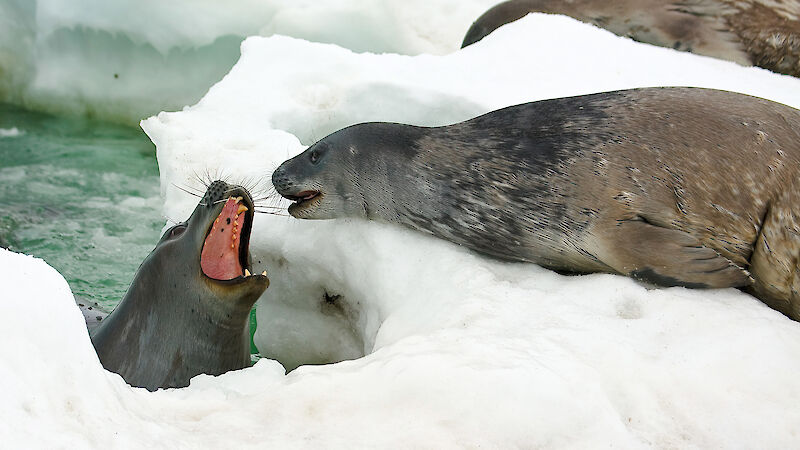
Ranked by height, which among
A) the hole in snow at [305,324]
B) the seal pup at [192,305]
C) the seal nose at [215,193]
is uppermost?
the seal nose at [215,193]

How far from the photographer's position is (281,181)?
347 centimetres

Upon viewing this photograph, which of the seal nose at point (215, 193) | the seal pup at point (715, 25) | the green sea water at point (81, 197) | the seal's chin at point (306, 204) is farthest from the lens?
the seal pup at point (715, 25)

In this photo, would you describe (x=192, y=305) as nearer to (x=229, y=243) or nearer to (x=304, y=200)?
(x=229, y=243)

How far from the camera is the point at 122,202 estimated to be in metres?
5.64

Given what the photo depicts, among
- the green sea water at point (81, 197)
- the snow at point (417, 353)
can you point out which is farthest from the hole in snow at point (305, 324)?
the green sea water at point (81, 197)

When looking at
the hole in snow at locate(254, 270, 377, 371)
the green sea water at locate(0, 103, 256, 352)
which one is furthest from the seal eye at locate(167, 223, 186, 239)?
the green sea water at locate(0, 103, 256, 352)

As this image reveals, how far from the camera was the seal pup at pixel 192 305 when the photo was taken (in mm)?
2826

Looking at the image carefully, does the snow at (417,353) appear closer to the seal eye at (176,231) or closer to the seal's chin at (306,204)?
the seal's chin at (306,204)

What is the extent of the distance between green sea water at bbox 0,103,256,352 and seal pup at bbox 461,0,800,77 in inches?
124

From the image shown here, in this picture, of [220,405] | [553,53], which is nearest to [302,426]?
[220,405]

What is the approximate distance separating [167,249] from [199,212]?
0.60ft

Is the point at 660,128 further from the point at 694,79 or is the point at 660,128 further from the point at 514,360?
the point at 694,79

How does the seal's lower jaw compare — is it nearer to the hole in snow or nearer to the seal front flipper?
the hole in snow

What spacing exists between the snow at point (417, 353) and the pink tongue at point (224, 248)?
0.48 meters
